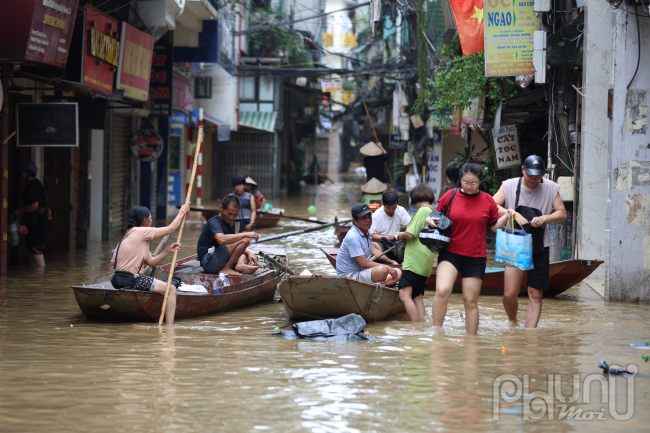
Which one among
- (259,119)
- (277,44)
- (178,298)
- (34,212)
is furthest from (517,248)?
(277,44)

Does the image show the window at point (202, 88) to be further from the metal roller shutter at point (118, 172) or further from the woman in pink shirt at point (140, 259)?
the woman in pink shirt at point (140, 259)

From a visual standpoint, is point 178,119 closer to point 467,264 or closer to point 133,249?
point 133,249

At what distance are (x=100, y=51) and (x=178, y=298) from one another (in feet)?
21.9

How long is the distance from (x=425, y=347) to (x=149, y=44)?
11.3 metres

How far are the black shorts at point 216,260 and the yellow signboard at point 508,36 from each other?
518cm

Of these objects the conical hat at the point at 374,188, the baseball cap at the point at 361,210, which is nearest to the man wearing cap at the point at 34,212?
the baseball cap at the point at 361,210

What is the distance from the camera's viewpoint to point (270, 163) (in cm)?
3344

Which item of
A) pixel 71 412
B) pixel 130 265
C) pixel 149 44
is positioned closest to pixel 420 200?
pixel 130 265

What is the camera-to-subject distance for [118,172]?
17.9 metres

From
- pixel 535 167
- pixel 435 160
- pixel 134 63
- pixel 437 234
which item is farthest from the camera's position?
pixel 435 160

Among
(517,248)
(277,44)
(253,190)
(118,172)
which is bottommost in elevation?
(517,248)

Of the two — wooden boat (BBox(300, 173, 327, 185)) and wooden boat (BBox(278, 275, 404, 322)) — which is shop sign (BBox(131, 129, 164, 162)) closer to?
wooden boat (BBox(278, 275, 404, 322))

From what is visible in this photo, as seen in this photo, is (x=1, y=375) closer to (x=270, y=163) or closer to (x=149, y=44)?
(x=149, y=44)

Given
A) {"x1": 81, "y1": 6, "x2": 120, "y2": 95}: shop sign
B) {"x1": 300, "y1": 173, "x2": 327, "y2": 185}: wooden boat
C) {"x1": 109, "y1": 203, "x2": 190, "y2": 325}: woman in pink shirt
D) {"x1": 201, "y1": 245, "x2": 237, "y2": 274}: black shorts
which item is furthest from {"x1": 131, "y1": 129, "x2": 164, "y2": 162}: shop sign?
{"x1": 300, "y1": 173, "x2": 327, "y2": 185}: wooden boat
